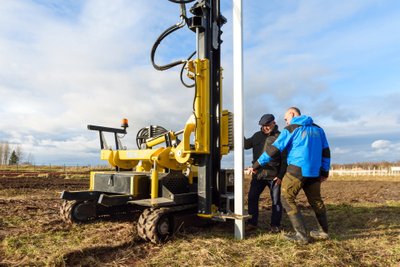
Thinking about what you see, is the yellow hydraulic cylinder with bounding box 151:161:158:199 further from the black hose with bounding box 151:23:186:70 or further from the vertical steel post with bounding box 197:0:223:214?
the black hose with bounding box 151:23:186:70

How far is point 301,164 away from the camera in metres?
4.82

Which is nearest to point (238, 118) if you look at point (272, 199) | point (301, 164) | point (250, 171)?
point (250, 171)

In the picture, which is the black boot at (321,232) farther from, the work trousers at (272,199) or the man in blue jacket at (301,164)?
the work trousers at (272,199)

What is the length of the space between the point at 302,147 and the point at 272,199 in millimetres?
1480

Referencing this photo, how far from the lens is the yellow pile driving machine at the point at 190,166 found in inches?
205

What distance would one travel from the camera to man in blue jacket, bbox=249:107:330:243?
15.8 feet

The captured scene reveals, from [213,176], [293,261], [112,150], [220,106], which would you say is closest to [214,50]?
[220,106]

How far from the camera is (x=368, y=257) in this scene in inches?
164

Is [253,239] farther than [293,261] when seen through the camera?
Yes

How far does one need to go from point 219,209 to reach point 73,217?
8.04ft

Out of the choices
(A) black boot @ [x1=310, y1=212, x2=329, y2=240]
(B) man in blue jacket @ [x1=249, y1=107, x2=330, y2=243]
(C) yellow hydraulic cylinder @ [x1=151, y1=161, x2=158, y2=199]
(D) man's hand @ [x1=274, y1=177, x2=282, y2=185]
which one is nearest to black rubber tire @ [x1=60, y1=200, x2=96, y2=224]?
(C) yellow hydraulic cylinder @ [x1=151, y1=161, x2=158, y2=199]

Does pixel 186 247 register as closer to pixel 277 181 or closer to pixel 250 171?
pixel 250 171

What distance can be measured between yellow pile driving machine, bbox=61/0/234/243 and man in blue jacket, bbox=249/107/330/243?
877 mm

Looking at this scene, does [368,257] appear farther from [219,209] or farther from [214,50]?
[214,50]
